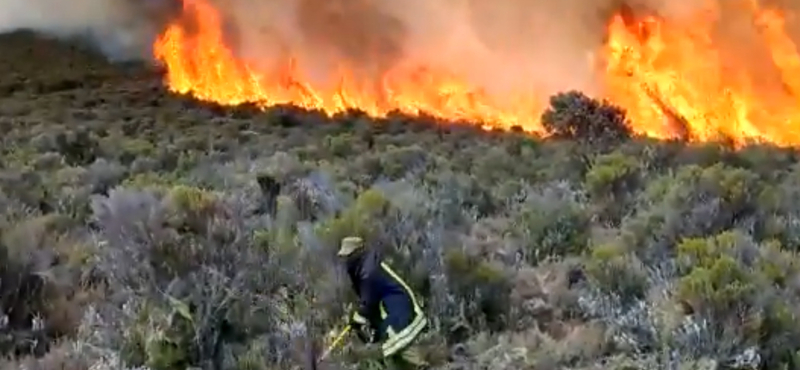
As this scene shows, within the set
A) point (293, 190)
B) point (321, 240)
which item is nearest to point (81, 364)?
point (321, 240)

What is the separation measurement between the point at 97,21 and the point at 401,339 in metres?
41.7

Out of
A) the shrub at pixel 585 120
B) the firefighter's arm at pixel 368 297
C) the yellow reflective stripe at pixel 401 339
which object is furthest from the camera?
the shrub at pixel 585 120

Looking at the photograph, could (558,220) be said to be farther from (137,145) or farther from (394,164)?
(137,145)

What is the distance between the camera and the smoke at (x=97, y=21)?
143ft

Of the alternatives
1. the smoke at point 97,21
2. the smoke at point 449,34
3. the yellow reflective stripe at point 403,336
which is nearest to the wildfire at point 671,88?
the smoke at point 449,34

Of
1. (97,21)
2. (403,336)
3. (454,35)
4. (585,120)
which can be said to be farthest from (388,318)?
(97,21)

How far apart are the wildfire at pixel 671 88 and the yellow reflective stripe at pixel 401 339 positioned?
49.0ft

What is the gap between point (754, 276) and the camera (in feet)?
22.8

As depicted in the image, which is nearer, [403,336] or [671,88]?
[403,336]

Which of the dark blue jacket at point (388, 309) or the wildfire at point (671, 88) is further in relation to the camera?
the wildfire at point (671, 88)

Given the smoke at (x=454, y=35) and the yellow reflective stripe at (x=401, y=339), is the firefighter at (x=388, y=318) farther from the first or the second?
the smoke at (x=454, y=35)

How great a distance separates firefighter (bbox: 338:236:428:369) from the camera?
6117 millimetres

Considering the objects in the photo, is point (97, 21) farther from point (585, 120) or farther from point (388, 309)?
point (388, 309)

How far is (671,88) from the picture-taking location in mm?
23578
